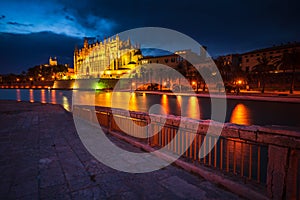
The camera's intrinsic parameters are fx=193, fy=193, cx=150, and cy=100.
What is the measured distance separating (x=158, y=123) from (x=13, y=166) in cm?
373

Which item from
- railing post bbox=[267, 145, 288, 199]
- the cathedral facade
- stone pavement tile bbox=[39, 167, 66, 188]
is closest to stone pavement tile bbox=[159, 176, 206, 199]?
railing post bbox=[267, 145, 288, 199]

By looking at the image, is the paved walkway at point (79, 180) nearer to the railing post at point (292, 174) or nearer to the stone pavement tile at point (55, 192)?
the stone pavement tile at point (55, 192)

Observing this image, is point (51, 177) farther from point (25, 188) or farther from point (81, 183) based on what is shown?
point (81, 183)

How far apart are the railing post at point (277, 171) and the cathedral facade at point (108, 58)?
311 ft

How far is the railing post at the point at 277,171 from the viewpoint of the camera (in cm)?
289

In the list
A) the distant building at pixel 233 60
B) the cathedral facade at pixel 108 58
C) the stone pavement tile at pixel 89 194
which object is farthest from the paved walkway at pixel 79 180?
the cathedral facade at pixel 108 58

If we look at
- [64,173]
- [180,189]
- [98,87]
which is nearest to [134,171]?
[180,189]

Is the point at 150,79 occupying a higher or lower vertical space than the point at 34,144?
higher

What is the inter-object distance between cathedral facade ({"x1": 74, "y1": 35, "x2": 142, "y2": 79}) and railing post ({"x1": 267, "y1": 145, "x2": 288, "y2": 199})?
9491 centimetres

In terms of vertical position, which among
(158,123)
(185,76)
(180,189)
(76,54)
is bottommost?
(180,189)

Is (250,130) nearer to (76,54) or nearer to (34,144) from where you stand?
(34,144)

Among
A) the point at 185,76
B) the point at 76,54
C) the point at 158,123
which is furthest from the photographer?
the point at 76,54

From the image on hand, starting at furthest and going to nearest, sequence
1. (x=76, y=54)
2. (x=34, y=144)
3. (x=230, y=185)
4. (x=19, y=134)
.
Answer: (x=76, y=54) → (x=19, y=134) → (x=34, y=144) → (x=230, y=185)

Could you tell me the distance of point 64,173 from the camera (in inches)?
171
